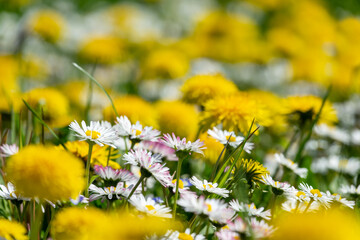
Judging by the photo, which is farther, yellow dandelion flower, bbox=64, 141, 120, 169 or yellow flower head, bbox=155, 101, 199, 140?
yellow flower head, bbox=155, 101, 199, 140

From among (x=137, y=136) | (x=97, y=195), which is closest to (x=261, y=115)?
(x=137, y=136)

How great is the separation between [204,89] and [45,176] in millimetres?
822

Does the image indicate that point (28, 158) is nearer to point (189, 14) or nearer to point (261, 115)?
point (261, 115)

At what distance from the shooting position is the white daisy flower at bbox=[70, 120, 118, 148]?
906 millimetres

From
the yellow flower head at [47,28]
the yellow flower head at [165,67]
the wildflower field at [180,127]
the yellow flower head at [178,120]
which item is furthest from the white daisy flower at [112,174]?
the yellow flower head at [47,28]

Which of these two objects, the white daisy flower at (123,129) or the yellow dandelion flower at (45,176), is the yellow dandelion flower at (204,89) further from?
the yellow dandelion flower at (45,176)

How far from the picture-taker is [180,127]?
153 cm

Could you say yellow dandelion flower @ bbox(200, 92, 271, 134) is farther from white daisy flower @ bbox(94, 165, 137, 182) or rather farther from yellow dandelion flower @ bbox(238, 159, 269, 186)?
white daisy flower @ bbox(94, 165, 137, 182)

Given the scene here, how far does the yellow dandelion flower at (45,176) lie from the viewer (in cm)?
68

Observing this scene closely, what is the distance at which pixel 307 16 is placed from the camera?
4266mm

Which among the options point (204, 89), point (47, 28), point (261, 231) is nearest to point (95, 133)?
point (261, 231)

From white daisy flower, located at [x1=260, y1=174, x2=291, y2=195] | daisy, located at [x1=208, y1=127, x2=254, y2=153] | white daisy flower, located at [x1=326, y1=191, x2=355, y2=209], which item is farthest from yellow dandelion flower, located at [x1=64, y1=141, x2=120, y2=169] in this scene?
white daisy flower, located at [x1=326, y1=191, x2=355, y2=209]

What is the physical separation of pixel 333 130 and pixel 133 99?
2.78ft

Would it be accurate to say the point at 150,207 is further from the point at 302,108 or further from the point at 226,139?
the point at 302,108
